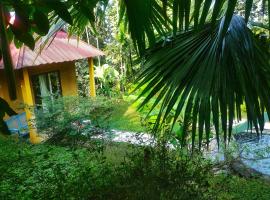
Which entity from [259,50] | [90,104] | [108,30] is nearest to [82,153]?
[259,50]

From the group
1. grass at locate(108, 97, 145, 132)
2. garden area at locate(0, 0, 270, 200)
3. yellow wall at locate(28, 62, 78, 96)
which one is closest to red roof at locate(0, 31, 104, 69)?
yellow wall at locate(28, 62, 78, 96)

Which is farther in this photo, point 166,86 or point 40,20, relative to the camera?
point 166,86

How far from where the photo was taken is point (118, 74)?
1399 centimetres

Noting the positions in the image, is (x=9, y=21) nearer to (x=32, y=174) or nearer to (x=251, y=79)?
(x=251, y=79)

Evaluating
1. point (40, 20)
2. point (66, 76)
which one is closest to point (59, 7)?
point (40, 20)

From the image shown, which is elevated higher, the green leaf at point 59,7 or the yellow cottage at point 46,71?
the green leaf at point 59,7

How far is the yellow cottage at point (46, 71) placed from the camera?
25.2ft

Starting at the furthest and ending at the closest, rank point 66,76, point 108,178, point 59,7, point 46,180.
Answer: point 66,76
point 108,178
point 46,180
point 59,7

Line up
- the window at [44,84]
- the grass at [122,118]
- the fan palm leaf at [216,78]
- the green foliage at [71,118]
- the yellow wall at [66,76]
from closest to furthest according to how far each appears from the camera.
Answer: the fan palm leaf at [216,78], the green foliage at [71,118], the grass at [122,118], the window at [44,84], the yellow wall at [66,76]

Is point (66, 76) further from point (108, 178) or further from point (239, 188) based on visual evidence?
point (108, 178)

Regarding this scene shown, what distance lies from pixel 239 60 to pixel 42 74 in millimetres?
8402

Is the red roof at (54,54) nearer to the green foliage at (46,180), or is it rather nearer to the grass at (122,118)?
the grass at (122,118)

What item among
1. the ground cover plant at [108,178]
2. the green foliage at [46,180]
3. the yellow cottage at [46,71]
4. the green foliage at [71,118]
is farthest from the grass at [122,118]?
the green foliage at [46,180]

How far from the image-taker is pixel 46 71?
9.78 meters
